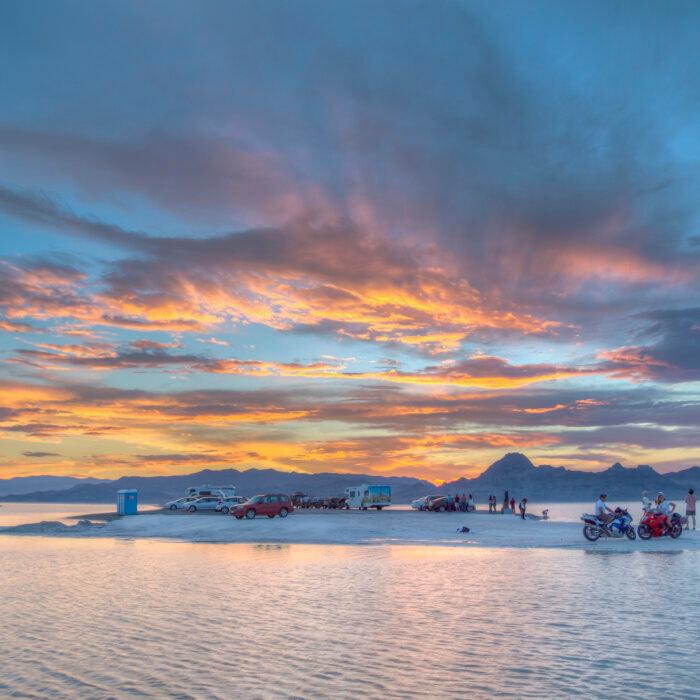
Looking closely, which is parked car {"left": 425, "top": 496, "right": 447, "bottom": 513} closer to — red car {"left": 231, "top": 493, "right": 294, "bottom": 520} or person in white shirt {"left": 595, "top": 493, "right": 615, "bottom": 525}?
red car {"left": 231, "top": 493, "right": 294, "bottom": 520}

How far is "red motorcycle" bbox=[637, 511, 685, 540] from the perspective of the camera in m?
39.3

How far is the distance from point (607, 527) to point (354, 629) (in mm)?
26958

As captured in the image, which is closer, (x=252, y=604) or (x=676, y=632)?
(x=676, y=632)

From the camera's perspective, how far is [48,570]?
1173 inches

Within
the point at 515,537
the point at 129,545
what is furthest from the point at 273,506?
the point at 515,537

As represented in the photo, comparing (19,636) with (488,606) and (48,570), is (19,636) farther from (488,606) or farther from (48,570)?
(48,570)

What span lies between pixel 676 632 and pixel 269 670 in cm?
893

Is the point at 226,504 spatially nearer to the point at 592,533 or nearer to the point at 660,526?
the point at 592,533

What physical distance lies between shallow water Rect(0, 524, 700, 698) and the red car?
30296 millimetres

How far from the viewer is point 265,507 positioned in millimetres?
60562

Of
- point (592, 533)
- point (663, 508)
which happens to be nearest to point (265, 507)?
point (592, 533)

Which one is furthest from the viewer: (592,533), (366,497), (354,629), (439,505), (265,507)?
(366,497)

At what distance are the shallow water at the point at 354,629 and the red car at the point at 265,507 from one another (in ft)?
99.4

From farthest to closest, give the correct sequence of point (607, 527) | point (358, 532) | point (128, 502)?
point (128, 502)
point (358, 532)
point (607, 527)
